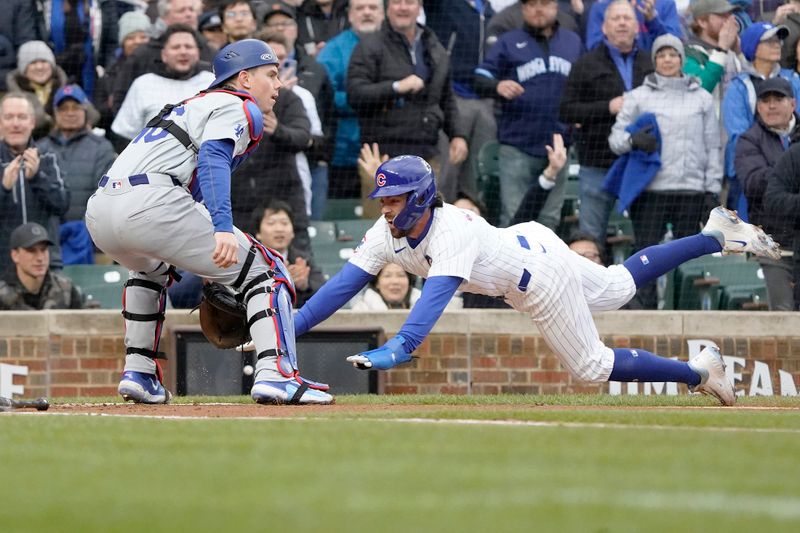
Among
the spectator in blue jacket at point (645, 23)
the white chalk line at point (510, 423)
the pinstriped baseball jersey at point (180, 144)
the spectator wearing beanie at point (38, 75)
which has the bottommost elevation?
the white chalk line at point (510, 423)

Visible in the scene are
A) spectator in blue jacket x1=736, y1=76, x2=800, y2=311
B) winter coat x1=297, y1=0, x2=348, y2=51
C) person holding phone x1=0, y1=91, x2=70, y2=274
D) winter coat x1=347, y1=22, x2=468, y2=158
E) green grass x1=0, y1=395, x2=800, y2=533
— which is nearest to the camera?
green grass x1=0, y1=395, x2=800, y2=533

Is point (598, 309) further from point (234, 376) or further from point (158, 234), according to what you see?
point (234, 376)

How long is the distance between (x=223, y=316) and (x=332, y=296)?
0.65 metres

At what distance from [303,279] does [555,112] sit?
2.98 m

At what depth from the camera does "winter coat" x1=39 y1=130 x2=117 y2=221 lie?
13.0 meters

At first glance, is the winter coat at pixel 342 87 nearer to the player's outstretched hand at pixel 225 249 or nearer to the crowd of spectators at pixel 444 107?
the crowd of spectators at pixel 444 107

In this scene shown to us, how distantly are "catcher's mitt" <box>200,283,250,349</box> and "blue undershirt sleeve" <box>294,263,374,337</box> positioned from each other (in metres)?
0.34

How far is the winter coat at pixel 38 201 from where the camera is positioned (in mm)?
12680

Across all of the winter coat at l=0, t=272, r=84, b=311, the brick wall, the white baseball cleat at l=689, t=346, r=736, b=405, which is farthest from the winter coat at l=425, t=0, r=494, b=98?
the white baseball cleat at l=689, t=346, r=736, b=405

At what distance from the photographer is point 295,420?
7.18 meters

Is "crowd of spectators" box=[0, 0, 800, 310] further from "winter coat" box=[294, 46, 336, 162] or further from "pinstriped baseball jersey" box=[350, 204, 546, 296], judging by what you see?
"pinstriped baseball jersey" box=[350, 204, 546, 296]

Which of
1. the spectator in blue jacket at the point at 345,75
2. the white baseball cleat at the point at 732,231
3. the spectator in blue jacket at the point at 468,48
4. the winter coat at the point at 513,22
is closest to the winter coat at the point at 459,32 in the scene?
the spectator in blue jacket at the point at 468,48

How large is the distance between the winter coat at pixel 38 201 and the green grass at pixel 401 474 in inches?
213

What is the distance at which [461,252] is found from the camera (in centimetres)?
820
